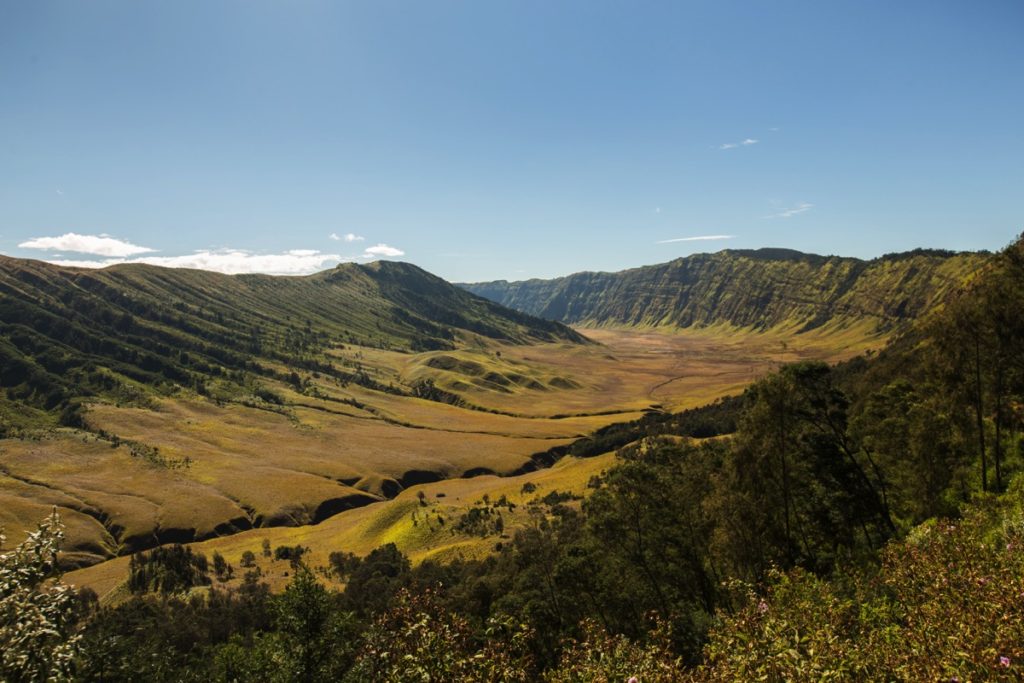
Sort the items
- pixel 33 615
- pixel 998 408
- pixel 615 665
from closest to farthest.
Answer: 1. pixel 33 615
2. pixel 615 665
3. pixel 998 408

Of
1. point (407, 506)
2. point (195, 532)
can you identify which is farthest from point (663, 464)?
point (195, 532)

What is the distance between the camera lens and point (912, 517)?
126 ft

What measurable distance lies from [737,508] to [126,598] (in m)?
112

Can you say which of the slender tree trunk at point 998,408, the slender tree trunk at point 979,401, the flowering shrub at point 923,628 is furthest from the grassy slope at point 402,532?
the flowering shrub at point 923,628

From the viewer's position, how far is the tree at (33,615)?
36.4ft

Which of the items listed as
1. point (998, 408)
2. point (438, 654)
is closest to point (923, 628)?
point (438, 654)

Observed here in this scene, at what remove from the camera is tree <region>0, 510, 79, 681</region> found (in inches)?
436

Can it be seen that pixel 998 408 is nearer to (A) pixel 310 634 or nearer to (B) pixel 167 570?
(A) pixel 310 634

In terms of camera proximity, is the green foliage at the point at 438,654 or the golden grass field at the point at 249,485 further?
the golden grass field at the point at 249,485

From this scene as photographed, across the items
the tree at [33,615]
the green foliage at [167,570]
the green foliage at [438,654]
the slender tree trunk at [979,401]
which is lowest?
the green foliage at [167,570]

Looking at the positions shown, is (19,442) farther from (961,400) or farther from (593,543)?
(961,400)

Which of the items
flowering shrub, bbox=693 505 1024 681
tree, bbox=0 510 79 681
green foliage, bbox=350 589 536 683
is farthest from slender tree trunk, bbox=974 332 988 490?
tree, bbox=0 510 79 681

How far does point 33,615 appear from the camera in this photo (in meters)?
11.4

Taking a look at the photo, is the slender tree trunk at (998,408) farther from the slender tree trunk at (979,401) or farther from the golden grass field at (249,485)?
the golden grass field at (249,485)
